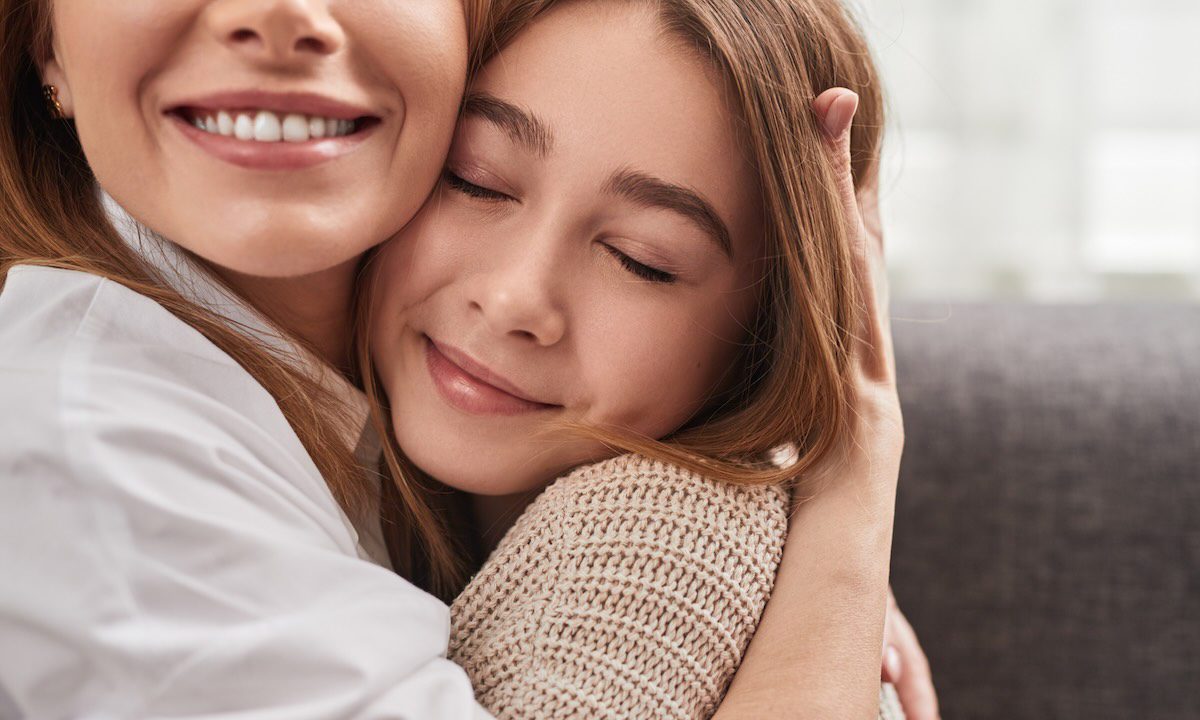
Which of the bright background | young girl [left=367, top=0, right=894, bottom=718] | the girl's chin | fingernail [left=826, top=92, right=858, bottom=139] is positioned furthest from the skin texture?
the bright background

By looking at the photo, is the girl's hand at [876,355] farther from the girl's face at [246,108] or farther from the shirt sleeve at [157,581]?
the shirt sleeve at [157,581]

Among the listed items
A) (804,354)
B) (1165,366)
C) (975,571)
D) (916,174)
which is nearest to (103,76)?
(804,354)

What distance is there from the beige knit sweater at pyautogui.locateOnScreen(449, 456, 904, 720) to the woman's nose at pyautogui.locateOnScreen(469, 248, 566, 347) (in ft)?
0.43

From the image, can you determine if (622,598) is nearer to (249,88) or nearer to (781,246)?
(781,246)

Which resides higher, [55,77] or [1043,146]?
[55,77]

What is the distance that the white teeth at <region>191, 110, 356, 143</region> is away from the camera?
0.78 m

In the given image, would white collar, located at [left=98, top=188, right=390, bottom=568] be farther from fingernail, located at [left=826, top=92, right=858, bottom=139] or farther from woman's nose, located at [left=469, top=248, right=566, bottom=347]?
fingernail, located at [left=826, top=92, right=858, bottom=139]

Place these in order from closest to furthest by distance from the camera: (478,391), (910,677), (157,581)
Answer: (157,581) < (478,391) < (910,677)

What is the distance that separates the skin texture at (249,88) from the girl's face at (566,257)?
0.09 m

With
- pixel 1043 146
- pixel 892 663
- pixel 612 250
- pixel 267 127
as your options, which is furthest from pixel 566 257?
pixel 1043 146

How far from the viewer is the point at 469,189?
963 millimetres

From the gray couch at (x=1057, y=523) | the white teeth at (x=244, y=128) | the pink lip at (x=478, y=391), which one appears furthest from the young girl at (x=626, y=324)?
the gray couch at (x=1057, y=523)

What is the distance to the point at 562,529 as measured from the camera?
905 millimetres

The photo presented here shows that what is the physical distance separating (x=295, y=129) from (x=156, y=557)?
316 mm
